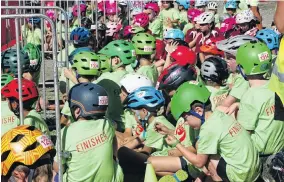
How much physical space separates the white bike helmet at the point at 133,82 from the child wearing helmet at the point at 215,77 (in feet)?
2.87

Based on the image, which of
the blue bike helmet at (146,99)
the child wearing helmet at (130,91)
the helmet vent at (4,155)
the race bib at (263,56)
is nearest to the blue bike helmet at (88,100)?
the blue bike helmet at (146,99)

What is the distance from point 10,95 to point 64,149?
→ 1180 millimetres

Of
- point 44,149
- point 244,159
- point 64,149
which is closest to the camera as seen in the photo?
point 44,149

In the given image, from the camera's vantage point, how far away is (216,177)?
718 cm

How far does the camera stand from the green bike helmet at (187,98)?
6.96m

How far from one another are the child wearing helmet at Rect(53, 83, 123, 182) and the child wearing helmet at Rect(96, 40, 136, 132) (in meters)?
2.62

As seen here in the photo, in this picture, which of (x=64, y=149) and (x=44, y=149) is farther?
(x=64, y=149)

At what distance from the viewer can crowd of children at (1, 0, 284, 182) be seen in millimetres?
6281

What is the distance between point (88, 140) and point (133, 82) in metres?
2.60

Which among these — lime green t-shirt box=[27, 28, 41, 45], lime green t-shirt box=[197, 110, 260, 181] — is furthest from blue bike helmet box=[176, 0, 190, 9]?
lime green t-shirt box=[197, 110, 260, 181]

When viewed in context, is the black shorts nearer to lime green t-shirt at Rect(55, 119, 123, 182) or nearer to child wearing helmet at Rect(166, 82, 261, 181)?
child wearing helmet at Rect(166, 82, 261, 181)

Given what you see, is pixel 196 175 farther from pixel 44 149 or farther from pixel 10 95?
pixel 44 149

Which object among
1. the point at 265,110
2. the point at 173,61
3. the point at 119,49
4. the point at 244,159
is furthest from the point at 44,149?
the point at 173,61

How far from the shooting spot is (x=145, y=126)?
8.31 metres
